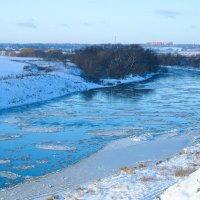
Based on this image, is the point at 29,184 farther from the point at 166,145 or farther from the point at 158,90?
the point at 158,90

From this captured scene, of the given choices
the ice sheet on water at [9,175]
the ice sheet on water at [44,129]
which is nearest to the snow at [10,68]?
the ice sheet on water at [44,129]

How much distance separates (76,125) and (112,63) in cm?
3117

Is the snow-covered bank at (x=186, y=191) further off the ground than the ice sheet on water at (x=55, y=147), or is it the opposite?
the snow-covered bank at (x=186, y=191)

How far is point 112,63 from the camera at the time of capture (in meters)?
49.7

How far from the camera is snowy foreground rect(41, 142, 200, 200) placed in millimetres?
7027

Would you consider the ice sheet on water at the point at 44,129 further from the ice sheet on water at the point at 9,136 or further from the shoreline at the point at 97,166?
the shoreline at the point at 97,166

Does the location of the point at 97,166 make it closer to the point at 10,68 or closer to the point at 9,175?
the point at 9,175

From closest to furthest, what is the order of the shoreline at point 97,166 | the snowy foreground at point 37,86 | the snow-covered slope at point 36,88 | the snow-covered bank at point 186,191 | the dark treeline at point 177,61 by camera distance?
the snow-covered bank at point 186,191 → the shoreline at point 97,166 → the snow-covered slope at point 36,88 → the snowy foreground at point 37,86 → the dark treeline at point 177,61

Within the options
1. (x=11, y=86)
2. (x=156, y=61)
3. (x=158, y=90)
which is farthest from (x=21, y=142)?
(x=156, y=61)

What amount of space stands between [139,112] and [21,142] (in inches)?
363

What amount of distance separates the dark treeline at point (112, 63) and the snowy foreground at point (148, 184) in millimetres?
32700

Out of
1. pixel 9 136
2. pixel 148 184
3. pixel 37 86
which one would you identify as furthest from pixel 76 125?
pixel 37 86

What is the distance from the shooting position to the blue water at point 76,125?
1300cm

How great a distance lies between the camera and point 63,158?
13.3m
